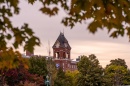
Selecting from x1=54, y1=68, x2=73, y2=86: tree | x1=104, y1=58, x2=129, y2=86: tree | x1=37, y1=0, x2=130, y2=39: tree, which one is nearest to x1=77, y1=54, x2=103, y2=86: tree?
x1=104, y1=58, x2=129, y2=86: tree

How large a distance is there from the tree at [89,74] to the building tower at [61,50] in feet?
161

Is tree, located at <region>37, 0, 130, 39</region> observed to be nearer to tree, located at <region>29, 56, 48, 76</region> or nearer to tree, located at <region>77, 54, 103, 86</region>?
tree, located at <region>77, 54, 103, 86</region>

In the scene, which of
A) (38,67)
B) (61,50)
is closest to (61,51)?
(61,50)

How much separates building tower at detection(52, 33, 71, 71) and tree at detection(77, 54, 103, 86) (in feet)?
161

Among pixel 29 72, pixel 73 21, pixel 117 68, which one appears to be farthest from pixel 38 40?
pixel 117 68

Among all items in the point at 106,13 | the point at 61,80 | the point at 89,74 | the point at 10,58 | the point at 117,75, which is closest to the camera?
the point at 106,13

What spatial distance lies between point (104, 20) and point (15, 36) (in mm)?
1185

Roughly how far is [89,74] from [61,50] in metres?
53.3

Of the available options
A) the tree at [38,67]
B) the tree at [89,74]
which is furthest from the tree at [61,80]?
the tree at [89,74]

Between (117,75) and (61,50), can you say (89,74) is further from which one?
(61,50)

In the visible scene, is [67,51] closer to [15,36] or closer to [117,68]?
[117,68]

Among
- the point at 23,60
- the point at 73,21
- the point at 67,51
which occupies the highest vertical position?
the point at 67,51

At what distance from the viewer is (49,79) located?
194 feet

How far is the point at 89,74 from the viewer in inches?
2195
